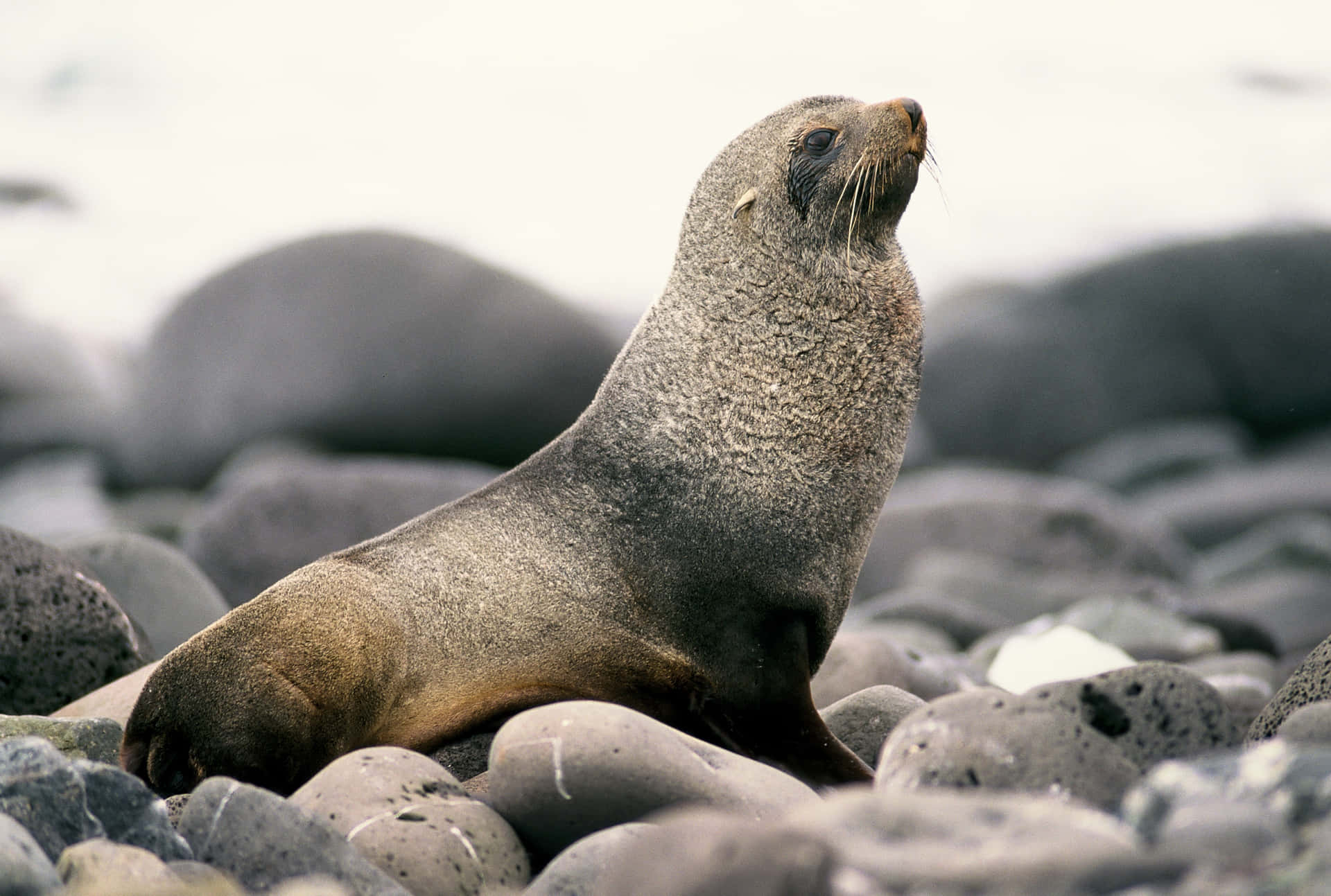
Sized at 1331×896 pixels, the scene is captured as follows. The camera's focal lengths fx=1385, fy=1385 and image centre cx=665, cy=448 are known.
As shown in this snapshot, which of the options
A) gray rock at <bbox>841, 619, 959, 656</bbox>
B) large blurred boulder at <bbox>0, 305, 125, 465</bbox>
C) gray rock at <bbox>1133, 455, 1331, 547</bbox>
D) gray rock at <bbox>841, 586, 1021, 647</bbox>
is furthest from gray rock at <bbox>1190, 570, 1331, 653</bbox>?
large blurred boulder at <bbox>0, 305, 125, 465</bbox>

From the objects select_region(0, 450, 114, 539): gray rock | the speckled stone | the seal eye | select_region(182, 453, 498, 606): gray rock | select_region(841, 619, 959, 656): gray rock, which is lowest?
select_region(0, 450, 114, 539): gray rock

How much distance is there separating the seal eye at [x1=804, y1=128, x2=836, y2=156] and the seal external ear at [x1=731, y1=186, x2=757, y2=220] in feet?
Answer: 0.90

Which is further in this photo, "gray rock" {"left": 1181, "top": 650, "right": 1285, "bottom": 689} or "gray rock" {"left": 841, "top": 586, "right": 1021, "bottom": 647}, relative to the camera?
"gray rock" {"left": 841, "top": 586, "right": 1021, "bottom": 647}

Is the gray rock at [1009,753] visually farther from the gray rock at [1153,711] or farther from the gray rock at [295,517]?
the gray rock at [295,517]

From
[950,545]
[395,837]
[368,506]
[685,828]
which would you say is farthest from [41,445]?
[685,828]

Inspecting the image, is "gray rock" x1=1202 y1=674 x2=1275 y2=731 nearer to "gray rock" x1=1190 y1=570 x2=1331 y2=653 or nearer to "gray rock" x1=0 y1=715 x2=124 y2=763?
"gray rock" x1=1190 y1=570 x2=1331 y2=653

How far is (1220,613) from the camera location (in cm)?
991

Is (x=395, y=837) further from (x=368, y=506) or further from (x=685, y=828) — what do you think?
(x=368, y=506)

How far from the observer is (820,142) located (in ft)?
18.6

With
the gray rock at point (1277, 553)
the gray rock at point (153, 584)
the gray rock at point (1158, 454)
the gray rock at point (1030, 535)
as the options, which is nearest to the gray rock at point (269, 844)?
the gray rock at point (153, 584)

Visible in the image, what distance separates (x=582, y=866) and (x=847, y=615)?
9.20 m

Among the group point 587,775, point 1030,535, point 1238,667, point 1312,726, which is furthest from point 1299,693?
point 1030,535

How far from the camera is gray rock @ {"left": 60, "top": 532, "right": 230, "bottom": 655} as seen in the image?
25.4 ft

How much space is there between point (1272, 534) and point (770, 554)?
42.3 feet
